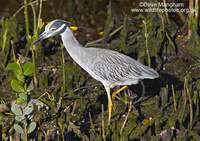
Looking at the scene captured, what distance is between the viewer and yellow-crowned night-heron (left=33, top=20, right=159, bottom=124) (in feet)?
16.3

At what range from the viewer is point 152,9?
6359mm

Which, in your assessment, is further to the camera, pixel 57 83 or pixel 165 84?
pixel 57 83

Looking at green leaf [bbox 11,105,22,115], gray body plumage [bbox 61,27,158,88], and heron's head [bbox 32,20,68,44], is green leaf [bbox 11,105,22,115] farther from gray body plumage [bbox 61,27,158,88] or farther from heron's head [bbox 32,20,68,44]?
gray body plumage [bbox 61,27,158,88]

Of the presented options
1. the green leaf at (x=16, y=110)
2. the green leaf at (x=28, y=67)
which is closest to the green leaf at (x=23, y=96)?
the green leaf at (x=16, y=110)

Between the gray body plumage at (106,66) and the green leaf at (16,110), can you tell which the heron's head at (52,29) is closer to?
the gray body plumage at (106,66)

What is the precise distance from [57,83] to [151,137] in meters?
1.98

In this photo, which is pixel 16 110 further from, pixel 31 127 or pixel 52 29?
pixel 52 29

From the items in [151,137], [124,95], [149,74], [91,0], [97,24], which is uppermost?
[91,0]

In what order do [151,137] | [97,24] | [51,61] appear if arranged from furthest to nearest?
1. [97,24]
2. [51,61]
3. [151,137]

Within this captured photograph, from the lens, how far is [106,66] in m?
5.07

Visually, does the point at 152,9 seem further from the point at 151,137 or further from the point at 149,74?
the point at 151,137

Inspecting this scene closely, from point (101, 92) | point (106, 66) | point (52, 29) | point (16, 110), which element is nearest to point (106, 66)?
point (106, 66)

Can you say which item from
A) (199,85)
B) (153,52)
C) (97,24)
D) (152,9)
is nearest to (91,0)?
(97,24)

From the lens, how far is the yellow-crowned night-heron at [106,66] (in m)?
4.96
